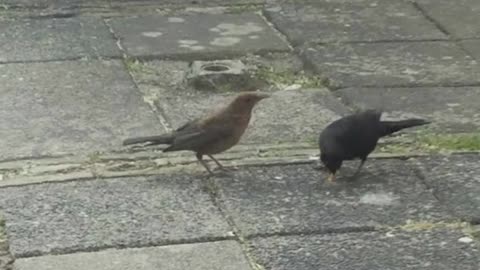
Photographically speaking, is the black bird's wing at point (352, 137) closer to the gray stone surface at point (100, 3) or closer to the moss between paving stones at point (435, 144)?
the moss between paving stones at point (435, 144)

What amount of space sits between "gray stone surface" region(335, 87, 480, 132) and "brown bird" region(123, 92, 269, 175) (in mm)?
989

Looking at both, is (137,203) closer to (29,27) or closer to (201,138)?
(201,138)

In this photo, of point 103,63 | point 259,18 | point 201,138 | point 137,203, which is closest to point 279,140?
point 201,138

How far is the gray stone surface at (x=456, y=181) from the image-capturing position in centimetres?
516

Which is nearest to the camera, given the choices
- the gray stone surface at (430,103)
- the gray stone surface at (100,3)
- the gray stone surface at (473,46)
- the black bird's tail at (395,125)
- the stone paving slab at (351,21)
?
the black bird's tail at (395,125)

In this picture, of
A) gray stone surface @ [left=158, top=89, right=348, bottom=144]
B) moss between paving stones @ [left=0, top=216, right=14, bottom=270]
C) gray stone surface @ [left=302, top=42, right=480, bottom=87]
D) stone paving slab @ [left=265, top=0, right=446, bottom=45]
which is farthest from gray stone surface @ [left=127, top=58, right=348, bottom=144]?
moss between paving stones @ [left=0, top=216, right=14, bottom=270]

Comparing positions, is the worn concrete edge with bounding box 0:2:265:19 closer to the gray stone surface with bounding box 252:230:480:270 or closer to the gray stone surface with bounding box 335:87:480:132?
the gray stone surface with bounding box 335:87:480:132

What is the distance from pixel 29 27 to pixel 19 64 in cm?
83

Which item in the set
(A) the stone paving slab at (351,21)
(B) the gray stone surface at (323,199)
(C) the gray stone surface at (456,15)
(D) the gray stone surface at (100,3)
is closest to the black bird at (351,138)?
(B) the gray stone surface at (323,199)

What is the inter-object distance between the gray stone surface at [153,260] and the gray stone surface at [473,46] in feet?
10.2

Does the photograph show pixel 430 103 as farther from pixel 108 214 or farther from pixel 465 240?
pixel 108 214

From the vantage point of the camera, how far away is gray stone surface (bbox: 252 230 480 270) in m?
4.65

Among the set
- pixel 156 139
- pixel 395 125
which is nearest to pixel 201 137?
pixel 156 139

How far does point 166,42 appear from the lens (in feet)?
24.8
